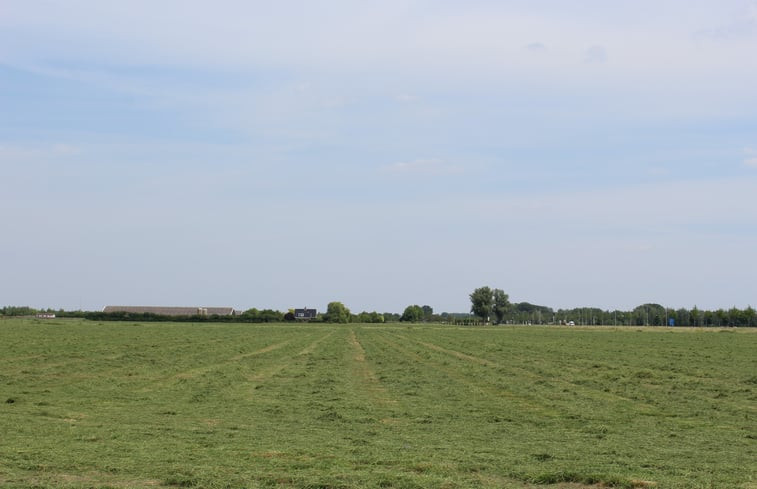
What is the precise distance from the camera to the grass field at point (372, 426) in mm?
10750

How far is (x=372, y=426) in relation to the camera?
16.6 m

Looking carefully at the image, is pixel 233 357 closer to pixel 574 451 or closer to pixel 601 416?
pixel 601 416

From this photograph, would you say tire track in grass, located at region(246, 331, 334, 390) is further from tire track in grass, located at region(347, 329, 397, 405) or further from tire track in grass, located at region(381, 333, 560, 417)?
tire track in grass, located at region(381, 333, 560, 417)

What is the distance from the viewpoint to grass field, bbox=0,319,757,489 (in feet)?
35.3

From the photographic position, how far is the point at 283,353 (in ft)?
152

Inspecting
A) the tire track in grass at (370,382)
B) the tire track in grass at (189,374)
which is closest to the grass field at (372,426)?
the tire track in grass at (370,382)

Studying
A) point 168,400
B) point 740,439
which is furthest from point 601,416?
point 168,400

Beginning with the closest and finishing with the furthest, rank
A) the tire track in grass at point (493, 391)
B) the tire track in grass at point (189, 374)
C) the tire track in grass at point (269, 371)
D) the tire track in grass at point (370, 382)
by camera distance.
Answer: the tire track in grass at point (493, 391), the tire track in grass at point (370, 382), the tire track in grass at point (189, 374), the tire track in grass at point (269, 371)

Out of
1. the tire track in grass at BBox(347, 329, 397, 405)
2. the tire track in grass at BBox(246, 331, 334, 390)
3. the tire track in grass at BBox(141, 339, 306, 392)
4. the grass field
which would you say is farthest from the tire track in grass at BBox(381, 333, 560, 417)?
the tire track in grass at BBox(141, 339, 306, 392)

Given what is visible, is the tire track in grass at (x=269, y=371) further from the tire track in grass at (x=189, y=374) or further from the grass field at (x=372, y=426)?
the tire track in grass at (x=189, y=374)

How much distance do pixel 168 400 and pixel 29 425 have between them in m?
6.26

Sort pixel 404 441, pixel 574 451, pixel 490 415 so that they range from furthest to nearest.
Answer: pixel 490 415
pixel 404 441
pixel 574 451

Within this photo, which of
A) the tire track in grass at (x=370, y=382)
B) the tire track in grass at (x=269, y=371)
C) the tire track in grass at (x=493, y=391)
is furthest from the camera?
the tire track in grass at (x=269, y=371)

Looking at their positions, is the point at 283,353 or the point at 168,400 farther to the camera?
the point at 283,353
